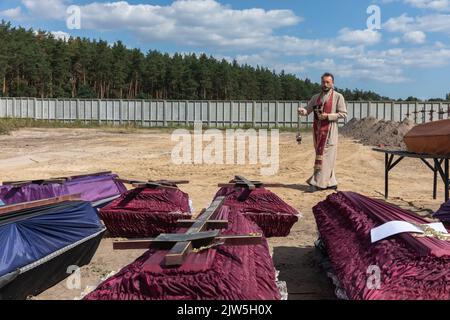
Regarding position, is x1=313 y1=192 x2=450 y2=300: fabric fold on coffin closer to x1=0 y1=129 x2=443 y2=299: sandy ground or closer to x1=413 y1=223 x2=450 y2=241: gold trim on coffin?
x1=413 y1=223 x2=450 y2=241: gold trim on coffin

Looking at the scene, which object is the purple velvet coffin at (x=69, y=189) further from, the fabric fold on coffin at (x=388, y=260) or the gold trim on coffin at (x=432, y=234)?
the gold trim on coffin at (x=432, y=234)

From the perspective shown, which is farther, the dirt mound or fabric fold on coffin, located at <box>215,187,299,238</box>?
the dirt mound

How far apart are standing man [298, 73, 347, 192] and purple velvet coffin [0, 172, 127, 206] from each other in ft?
11.5

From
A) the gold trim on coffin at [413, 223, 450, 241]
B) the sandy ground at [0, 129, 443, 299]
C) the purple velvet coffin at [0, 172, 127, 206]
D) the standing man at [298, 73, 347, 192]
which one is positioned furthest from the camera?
the standing man at [298, 73, 347, 192]

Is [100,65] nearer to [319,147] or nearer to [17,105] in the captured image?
[17,105]

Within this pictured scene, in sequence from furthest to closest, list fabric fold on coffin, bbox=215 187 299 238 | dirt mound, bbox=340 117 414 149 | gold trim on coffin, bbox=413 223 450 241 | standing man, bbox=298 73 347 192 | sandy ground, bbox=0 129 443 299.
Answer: dirt mound, bbox=340 117 414 149, standing man, bbox=298 73 347 192, fabric fold on coffin, bbox=215 187 299 238, sandy ground, bbox=0 129 443 299, gold trim on coffin, bbox=413 223 450 241

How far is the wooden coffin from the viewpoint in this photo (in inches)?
246

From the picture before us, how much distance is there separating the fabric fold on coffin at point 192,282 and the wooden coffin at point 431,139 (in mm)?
4574

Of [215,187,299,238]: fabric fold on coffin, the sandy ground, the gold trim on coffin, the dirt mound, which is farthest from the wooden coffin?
the dirt mound

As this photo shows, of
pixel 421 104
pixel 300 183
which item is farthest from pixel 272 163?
pixel 421 104

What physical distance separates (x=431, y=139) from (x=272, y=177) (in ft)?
15.4

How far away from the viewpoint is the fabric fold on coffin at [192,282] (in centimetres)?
218

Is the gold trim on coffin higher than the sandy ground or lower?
higher
